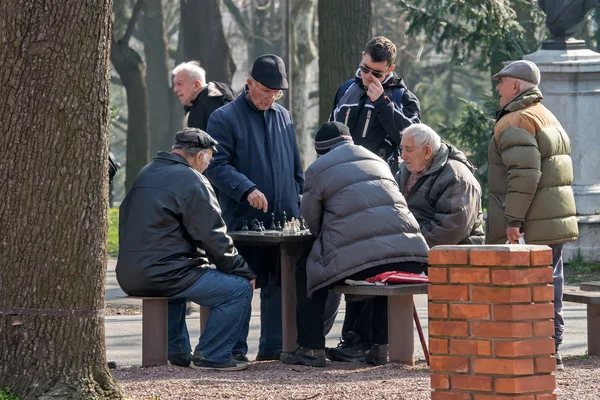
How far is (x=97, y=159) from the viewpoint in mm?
→ 5805

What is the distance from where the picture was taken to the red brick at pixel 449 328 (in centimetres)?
518

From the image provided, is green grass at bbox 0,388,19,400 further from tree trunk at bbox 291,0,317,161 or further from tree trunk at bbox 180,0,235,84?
tree trunk at bbox 291,0,317,161

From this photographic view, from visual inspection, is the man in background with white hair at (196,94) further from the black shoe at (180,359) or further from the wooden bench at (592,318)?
the wooden bench at (592,318)

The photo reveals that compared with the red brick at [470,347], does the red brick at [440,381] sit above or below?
below

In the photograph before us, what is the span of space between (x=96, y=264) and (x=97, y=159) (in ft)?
1.58

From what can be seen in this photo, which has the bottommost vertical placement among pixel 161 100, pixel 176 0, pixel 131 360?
pixel 131 360

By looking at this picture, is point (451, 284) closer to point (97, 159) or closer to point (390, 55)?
point (97, 159)

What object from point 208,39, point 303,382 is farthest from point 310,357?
point 208,39

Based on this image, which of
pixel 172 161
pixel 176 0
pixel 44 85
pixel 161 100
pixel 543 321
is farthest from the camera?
pixel 176 0

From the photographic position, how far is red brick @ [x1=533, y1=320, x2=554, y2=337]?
16.9 ft

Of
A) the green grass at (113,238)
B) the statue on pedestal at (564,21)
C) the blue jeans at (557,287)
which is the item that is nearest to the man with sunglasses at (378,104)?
the blue jeans at (557,287)

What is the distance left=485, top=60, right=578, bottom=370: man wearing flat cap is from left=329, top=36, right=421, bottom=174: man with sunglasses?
0.99 metres

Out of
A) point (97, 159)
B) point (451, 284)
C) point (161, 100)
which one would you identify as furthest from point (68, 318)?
point (161, 100)

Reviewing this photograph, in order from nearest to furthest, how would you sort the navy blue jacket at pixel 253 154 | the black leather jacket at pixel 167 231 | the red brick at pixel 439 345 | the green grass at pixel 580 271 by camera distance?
the red brick at pixel 439 345, the black leather jacket at pixel 167 231, the navy blue jacket at pixel 253 154, the green grass at pixel 580 271
